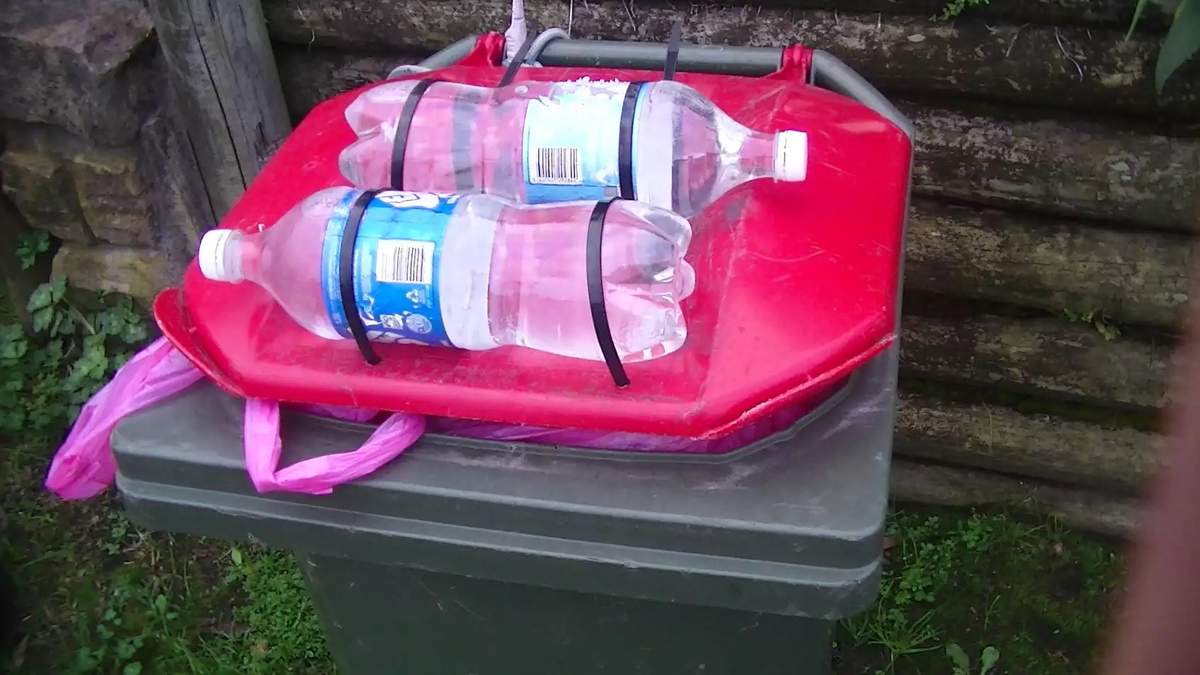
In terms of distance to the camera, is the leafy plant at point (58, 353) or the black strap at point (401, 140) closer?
the black strap at point (401, 140)

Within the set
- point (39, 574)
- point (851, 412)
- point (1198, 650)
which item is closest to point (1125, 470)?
point (851, 412)

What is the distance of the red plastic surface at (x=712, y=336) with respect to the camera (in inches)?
41.1

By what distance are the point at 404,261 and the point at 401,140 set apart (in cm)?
24

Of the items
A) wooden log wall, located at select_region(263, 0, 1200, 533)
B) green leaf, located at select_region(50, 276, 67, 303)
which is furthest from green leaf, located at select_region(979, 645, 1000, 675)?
green leaf, located at select_region(50, 276, 67, 303)

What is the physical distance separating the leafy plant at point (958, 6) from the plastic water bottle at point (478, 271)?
2.64 ft

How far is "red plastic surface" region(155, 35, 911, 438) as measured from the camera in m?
1.04

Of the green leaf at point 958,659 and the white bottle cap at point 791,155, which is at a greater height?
the white bottle cap at point 791,155

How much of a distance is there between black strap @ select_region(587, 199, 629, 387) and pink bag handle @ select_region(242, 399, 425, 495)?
0.76 feet

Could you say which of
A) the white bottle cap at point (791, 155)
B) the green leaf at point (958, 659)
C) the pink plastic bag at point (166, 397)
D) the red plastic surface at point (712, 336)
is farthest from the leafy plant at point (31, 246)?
the green leaf at point (958, 659)

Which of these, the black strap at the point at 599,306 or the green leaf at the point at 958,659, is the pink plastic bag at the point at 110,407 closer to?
the black strap at the point at 599,306

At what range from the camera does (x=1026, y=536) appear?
2311mm

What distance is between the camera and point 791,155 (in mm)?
1131

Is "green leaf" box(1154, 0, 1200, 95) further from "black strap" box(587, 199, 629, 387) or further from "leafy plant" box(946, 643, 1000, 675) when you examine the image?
"leafy plant" box(946, 643, 1000, 675)

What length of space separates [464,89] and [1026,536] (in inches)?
64.8
